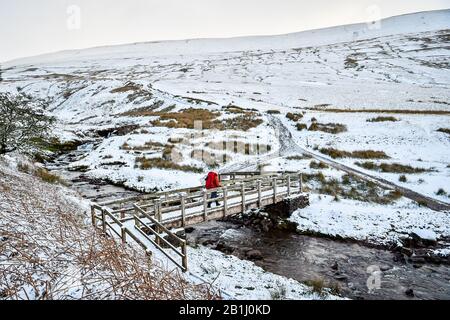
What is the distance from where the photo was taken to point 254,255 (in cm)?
1398

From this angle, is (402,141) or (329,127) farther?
(329,127)

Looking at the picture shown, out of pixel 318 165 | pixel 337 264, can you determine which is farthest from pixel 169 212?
pixel 318 165

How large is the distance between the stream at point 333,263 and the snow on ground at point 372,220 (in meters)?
0.87

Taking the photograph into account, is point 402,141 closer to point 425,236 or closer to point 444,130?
point 444,130

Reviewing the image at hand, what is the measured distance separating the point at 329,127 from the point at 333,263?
88.1 feet

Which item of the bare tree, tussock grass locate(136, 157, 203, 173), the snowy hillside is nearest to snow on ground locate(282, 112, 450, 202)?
the snowy hillside

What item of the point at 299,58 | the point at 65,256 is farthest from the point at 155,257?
the point at 299,58

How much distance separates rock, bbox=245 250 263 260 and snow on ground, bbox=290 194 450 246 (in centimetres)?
375

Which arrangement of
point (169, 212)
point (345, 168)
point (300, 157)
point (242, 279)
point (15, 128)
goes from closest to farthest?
point (242, 279)
point (169, 212)
point (15, 128)
point (345, 168)
point (300, 157)

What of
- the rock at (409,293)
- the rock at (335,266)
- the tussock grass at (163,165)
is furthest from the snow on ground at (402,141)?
the tussock grass at (163,165)

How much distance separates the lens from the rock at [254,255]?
542 inches

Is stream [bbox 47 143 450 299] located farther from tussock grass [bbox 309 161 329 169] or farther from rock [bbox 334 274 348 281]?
tussock grass [bbox 309 161 329 169]
